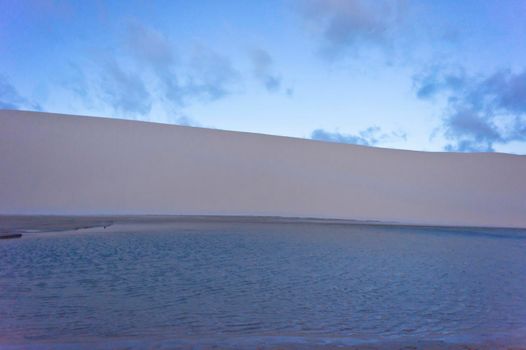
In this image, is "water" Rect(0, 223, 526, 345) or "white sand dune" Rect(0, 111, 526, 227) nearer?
"water" Rect(0, 223, 526, 345)

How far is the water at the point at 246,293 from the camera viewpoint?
4.99 m

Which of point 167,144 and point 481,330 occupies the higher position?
point 167,144

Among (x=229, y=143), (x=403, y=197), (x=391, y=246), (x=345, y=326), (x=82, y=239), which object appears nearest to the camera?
(x=345, y=326)

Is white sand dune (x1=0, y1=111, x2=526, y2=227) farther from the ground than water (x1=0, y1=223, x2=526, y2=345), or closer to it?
farther from the ground

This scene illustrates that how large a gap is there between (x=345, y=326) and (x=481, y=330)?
1.38 meters

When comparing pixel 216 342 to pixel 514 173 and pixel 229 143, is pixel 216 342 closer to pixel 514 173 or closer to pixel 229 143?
pixel 229 143

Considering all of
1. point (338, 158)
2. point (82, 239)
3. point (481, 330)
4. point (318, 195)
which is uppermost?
point (338, 158)

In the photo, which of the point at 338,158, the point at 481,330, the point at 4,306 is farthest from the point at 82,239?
the point at 338,158

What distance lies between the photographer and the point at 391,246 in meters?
13.2

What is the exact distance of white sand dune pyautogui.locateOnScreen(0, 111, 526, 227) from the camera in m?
24.7

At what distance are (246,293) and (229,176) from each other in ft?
74.9

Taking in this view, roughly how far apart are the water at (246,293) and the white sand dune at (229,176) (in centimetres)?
1327

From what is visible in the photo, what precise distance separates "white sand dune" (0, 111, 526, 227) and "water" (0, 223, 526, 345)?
13273 millimetres

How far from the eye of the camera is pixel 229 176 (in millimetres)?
29359
